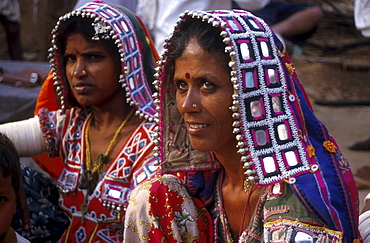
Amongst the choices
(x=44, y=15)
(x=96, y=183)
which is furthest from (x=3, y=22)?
(x=96, y=183)

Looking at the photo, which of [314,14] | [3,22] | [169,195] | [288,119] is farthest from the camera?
[3,22]

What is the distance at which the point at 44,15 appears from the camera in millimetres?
7887

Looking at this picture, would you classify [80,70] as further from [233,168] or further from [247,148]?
[247,148]

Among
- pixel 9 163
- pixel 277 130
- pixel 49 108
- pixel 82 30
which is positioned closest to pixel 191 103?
pixel 277 130

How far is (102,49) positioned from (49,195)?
36.7 inches

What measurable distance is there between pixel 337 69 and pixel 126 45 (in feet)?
13.9

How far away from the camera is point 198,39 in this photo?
2.38m

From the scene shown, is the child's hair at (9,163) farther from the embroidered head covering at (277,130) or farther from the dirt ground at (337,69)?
the dirt ground at (337,69)

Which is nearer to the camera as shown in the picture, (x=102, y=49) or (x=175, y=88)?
(x=175, y=88)

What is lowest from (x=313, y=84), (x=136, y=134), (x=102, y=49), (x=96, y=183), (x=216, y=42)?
(x=313, y=84)

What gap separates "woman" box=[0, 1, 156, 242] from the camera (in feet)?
10.7

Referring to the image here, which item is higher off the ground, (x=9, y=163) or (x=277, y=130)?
(x=277, y=130)

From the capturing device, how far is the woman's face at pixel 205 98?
2326 mm

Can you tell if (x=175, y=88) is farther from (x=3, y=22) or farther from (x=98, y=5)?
(x=3, y=22)
